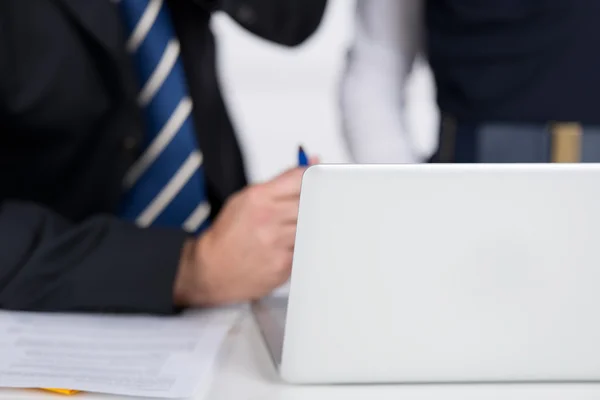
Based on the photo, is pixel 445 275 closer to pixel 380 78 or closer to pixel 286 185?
pixel 286 185

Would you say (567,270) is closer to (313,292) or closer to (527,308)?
(527,308)

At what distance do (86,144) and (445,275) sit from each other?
76cm

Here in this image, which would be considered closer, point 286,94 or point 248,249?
point 248,249

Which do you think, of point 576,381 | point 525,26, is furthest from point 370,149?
point 576,381

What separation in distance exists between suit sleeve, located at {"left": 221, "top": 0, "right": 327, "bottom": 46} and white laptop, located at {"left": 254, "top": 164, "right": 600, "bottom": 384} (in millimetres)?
744

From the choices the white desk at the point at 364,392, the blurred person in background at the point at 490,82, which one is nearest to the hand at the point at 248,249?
the white desk at the point at 364,392

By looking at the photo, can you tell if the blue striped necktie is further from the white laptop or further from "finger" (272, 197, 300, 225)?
the white laptop

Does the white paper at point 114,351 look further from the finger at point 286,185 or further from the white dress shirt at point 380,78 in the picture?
the white dress shirt at point 380,78

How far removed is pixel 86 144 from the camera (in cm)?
112

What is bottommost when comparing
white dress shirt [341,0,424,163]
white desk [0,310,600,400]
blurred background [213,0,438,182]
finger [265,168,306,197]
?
blurred background [213,0,438,182]

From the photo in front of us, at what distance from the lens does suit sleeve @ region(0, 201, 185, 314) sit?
2.57 feet

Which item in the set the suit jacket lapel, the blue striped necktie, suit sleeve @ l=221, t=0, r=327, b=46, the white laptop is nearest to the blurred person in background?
suit sleeve @ l=221, t=0, r=327, b=46

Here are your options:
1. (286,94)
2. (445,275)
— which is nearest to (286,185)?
(445,275)

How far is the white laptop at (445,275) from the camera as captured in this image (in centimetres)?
50
